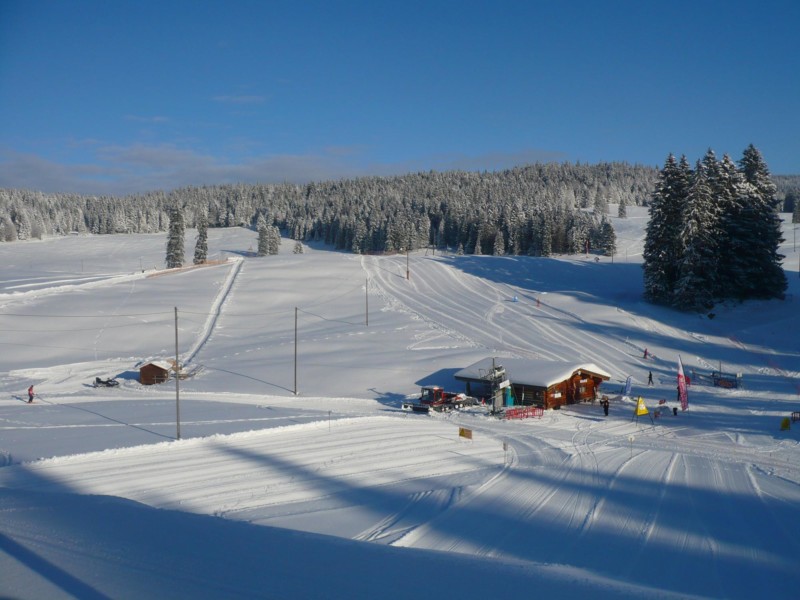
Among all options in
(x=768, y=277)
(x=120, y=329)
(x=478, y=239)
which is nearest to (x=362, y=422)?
(x=120, y=329)

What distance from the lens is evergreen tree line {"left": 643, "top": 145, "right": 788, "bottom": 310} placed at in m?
46.6

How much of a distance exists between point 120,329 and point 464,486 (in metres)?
39.7

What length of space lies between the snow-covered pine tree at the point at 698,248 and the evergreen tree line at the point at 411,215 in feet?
155

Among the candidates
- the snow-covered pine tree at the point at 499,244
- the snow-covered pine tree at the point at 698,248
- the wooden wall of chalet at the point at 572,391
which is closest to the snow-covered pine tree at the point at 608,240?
the snow-covered pine tree at the point at 499,244

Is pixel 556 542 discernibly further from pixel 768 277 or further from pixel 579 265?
pixel 579 265

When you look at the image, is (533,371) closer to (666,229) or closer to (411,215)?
(666,229)

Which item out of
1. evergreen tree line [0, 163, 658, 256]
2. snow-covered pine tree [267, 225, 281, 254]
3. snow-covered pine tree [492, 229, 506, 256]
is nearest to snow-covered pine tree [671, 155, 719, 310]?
evergreen tree line [0, 163, 658, 256]

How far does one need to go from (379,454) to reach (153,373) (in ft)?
73.4

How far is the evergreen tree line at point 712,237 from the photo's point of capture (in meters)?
46.6

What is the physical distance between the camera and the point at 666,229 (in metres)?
48.5

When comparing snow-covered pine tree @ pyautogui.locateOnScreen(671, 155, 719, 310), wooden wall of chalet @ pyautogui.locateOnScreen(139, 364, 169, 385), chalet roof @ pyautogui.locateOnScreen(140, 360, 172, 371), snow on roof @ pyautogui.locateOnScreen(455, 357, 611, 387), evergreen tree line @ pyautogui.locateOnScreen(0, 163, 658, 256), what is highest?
evergreen tree line @ pyautogui.locateOnScreen(0, 163, 658, 256)

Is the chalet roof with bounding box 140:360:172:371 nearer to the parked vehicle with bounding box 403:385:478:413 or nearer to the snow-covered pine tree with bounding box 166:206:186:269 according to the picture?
the parked vehicle with bounding box 403:385:478:413

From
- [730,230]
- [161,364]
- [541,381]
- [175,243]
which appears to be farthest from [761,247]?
[175,243]

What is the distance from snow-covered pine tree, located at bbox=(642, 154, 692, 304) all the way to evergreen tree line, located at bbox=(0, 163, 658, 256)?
44642mm
